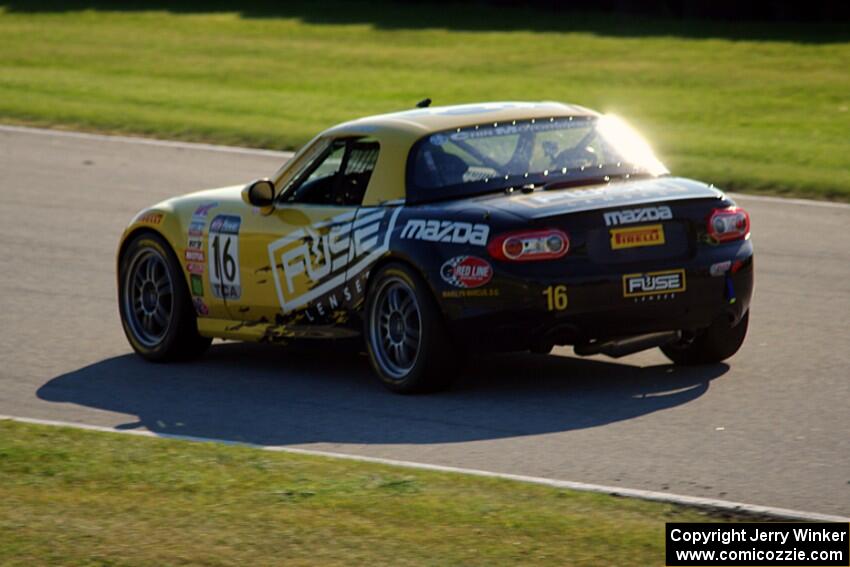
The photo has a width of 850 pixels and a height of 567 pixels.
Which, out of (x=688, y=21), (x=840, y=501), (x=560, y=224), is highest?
(x=688, y=21)

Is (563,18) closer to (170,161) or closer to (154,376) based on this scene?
(170,161)

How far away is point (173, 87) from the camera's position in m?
25.9

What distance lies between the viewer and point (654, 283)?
905 centimetres

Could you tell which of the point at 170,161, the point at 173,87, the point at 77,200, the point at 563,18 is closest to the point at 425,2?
the point at 563,18

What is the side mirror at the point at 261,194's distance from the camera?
1021cm

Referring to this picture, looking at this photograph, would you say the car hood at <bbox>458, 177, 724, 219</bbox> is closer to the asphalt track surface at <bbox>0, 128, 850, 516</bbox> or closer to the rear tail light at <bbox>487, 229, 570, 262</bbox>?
the rear tail light at <bbox>487, 229, 570, 262</bbox>

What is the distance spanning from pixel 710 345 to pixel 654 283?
936 mm

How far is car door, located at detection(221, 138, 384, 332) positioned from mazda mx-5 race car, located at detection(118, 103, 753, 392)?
1 centimetres

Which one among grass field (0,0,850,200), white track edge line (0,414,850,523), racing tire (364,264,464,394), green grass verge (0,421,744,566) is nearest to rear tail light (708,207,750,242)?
racing tire (364,264,464,394)

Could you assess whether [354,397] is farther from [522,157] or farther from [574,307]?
[522,157]

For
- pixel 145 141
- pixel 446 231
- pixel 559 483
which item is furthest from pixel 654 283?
pixel 145 141

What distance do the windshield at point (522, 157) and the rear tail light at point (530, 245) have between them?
0.62m

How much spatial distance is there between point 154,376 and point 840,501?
479 cm

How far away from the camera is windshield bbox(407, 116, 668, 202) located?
952 centimetres
